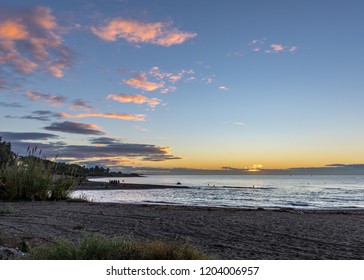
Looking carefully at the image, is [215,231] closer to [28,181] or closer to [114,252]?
[114,252]

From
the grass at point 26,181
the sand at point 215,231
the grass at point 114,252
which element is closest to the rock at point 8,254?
Result: the grass at point 114,252

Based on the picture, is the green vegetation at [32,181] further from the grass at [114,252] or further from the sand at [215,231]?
the grass at [114,252]

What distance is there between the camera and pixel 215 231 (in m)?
11.5

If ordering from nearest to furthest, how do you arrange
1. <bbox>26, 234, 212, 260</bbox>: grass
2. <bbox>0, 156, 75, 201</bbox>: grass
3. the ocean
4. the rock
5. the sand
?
<bbox>26, 234, 212, 260</bbox>: grass
the rock
the sand
<bbox>0, 156, 75, 201</bbox>: grass
the ocean

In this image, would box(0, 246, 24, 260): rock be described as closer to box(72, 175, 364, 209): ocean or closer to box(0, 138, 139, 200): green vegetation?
box(0, 138, 139, 200): green vegetation

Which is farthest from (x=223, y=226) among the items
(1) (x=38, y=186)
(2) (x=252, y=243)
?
(1) (x=38, y=186)

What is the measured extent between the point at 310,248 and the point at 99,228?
19.5 feet

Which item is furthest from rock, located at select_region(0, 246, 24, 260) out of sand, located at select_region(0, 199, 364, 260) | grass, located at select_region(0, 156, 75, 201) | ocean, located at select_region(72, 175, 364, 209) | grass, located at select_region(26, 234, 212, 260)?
ocean, located at select_region(72, 175, 364, 209)

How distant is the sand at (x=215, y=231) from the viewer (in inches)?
342

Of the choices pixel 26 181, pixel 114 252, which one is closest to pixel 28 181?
pixel 26 181

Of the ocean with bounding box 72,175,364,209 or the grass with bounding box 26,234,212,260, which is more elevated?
the grass with bounding box 26,234,212,260

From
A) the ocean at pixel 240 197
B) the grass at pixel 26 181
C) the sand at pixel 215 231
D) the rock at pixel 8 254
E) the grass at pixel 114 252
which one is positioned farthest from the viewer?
the ocean at pixel 240 197

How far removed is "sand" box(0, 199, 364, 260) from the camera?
28.5ft
